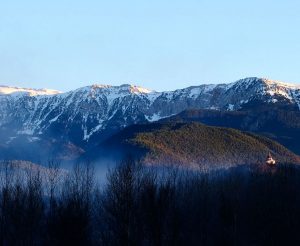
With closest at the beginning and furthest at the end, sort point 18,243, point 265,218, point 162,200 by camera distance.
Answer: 1. point 162,200
2. point 18,243
3. point 265,218

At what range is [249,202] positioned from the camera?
371ft

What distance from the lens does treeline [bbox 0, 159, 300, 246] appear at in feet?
226

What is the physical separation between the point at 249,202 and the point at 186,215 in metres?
14.7

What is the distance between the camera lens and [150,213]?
68875 mm

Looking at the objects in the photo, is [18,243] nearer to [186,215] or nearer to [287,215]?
[186,215]

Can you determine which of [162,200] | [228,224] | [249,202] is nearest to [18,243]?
[162,200]

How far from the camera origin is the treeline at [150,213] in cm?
6875

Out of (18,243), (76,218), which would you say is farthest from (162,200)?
(18,243)

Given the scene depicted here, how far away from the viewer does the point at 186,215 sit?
10412 centimetres

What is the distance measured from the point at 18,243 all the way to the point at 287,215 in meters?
39.7

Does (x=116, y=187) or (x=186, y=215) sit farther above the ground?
(x=116, y=187)

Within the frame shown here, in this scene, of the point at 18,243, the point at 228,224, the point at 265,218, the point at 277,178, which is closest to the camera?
the point at 18,243

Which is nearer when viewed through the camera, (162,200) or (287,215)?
(162,200)

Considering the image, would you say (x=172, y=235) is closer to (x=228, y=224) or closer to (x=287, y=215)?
(x=228, y=224)
